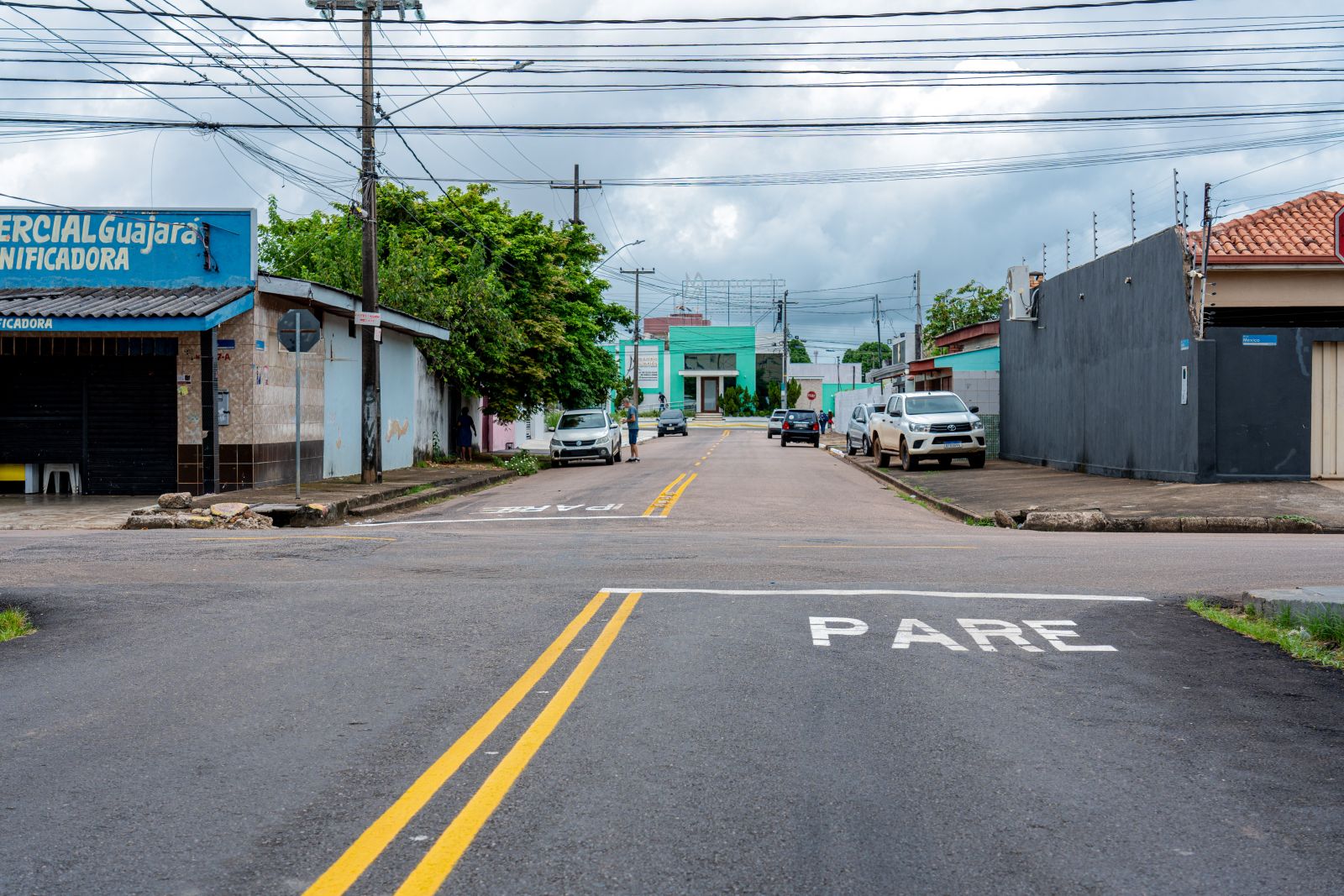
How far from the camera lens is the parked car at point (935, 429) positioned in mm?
31219

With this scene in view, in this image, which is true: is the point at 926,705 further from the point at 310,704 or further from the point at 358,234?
the point at 358,234

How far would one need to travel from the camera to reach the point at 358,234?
1388 inches

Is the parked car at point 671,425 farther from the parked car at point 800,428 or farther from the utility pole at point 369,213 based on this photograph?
the utility pole at point 369,213

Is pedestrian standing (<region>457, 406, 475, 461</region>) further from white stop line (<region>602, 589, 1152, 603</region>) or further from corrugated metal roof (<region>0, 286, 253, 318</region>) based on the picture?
white stop line (<region>602, 589, 1152, 603</region>)

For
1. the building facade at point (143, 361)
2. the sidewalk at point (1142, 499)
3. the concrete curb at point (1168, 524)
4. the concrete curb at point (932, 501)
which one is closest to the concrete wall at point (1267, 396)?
Result: the sidewalk at point (1142, 499)

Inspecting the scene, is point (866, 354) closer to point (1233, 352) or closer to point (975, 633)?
point (1233, 352)

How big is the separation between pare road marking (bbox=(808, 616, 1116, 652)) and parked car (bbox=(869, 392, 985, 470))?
22.1 meters

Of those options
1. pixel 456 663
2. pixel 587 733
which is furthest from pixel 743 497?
pixel 587 733

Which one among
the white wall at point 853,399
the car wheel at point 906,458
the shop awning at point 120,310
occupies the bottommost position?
the car wheel at point 906,458

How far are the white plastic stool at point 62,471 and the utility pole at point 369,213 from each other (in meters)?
5.02

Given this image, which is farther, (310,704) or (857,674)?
(857,674)

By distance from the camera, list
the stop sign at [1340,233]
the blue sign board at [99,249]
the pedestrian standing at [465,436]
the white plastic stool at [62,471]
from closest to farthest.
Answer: the stop sign at [1340,233] → the white plastic stool at [62,471] → the blue sign board at [99,249] → the pedestrian standing at [465,436]

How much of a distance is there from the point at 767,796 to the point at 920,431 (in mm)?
26873

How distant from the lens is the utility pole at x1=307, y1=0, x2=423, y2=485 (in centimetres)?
2405
